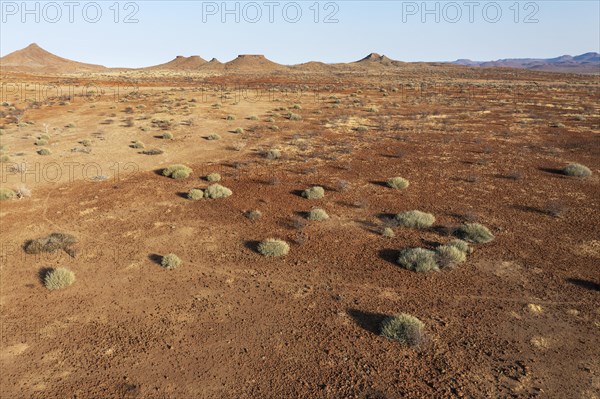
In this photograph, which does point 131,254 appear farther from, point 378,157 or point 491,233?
point 378,157

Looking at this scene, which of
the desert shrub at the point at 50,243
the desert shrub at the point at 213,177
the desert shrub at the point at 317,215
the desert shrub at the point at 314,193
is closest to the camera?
the desert shrub at the point at 50,243

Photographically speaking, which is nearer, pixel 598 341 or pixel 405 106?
pixel 598 341

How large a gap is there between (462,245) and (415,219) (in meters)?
2.04

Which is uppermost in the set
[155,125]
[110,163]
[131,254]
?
[155,125]

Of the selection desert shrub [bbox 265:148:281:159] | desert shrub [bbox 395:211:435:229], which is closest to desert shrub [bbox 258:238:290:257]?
desert shrub [bbox 395:211:435:229]

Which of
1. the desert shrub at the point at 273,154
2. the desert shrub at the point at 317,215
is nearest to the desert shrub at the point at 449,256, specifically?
the desert shrub at the point at 317,215

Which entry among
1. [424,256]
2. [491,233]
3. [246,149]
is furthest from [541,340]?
[246,149]

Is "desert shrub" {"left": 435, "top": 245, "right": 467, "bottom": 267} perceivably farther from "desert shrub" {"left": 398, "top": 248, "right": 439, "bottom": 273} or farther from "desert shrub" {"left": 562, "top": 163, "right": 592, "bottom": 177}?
"desert shrub" {"left": 562, "top": 163, "right": 592, "bottom": 177}

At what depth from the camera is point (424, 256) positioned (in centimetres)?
1015

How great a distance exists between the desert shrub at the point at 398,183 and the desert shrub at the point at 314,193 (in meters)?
3.21

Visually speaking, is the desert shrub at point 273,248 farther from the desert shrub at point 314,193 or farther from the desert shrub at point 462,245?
the desert shrub at point 462,245

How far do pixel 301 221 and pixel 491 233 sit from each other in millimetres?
6210

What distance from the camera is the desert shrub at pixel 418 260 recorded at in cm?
991

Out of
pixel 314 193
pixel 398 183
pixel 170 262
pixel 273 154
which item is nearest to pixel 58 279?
pixel 170 262
